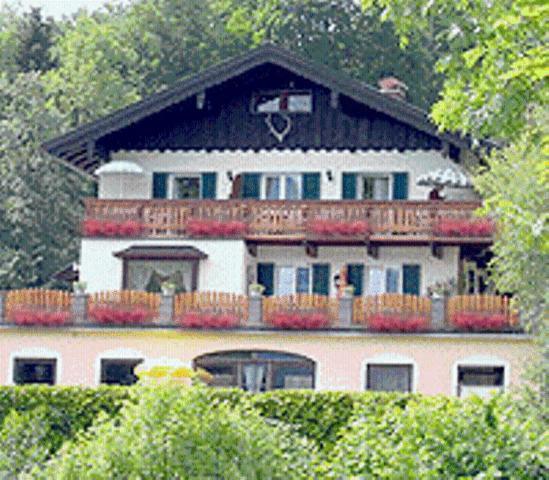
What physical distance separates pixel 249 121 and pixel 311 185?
203 centimetres

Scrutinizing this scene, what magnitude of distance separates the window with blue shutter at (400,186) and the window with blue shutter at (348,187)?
89 centimetres

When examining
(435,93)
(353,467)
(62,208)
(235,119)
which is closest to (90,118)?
(62,208)

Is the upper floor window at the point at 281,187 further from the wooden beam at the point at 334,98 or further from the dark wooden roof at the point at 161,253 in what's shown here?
the dark wooden roof at the point at 161,253

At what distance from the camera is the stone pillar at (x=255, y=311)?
133 feet

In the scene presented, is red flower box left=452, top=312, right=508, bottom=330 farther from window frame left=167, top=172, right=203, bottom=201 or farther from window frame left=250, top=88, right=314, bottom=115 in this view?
window frame left=167, top=172, right=203, bottom=201

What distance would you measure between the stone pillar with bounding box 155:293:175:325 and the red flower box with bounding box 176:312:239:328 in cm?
38

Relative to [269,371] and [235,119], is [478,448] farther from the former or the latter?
[235,119]

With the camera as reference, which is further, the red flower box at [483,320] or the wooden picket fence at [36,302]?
the wooden picket fence at [36,302]

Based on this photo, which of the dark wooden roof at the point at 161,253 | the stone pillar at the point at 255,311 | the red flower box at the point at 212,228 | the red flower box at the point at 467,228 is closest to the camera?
the stone pillar at the point at 255,311

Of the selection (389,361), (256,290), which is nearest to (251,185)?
(256,290)

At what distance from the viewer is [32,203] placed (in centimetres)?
5506

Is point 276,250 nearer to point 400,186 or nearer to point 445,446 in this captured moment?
point 400,186

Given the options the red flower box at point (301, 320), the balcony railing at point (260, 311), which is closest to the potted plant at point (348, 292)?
the balcony railing at point (260, 311)

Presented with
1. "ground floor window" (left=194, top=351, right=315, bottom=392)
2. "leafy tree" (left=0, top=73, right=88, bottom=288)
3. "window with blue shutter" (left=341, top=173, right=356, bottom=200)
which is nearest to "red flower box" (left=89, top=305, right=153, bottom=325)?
"ground floor window" (left=194, top=351, right=315, bottom=392)
